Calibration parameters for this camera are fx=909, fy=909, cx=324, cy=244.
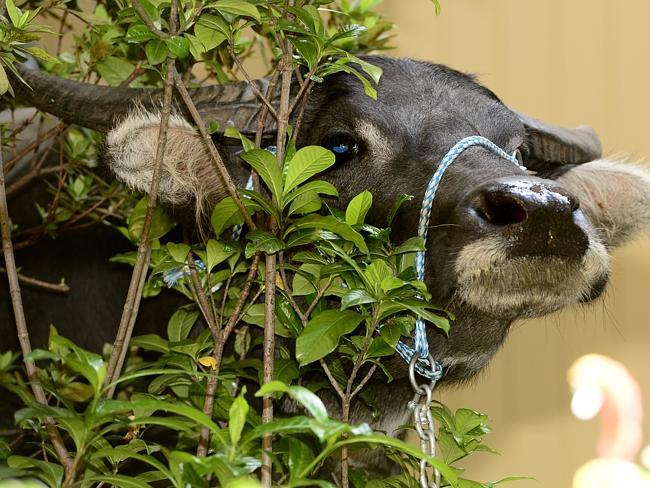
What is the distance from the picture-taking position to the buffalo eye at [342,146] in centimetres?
211

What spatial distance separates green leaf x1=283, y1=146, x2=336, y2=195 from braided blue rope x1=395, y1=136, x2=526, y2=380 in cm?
33

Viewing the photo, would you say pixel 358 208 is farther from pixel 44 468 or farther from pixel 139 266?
pixel 44 468

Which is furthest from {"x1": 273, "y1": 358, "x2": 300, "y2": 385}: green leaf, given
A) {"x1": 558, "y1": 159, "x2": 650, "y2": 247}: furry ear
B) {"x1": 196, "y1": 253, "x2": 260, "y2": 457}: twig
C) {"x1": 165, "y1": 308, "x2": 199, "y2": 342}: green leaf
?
{"x1": 558, "y1": 159, "x2": 650, "y2": 247}: furry ear

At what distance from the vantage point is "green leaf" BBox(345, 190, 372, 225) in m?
1.57

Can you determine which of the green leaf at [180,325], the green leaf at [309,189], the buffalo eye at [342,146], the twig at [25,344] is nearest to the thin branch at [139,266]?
the twig at [25,344]

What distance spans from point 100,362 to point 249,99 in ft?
3.75

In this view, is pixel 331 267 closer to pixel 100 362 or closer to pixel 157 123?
pixel 100 362

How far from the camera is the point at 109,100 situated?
6.68 feet

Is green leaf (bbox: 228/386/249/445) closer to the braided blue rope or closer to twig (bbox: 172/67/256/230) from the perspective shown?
twig (bbox: 172/67/256/230)

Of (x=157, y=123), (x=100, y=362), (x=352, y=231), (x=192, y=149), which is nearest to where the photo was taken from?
(x=100, y=362)

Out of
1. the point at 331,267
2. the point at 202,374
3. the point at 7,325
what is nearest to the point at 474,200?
the point at 331,267

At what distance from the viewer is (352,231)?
4.65 ft

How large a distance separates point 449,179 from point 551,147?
0.88m

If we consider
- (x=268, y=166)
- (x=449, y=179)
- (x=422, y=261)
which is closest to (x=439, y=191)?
(x=449, y=179)
